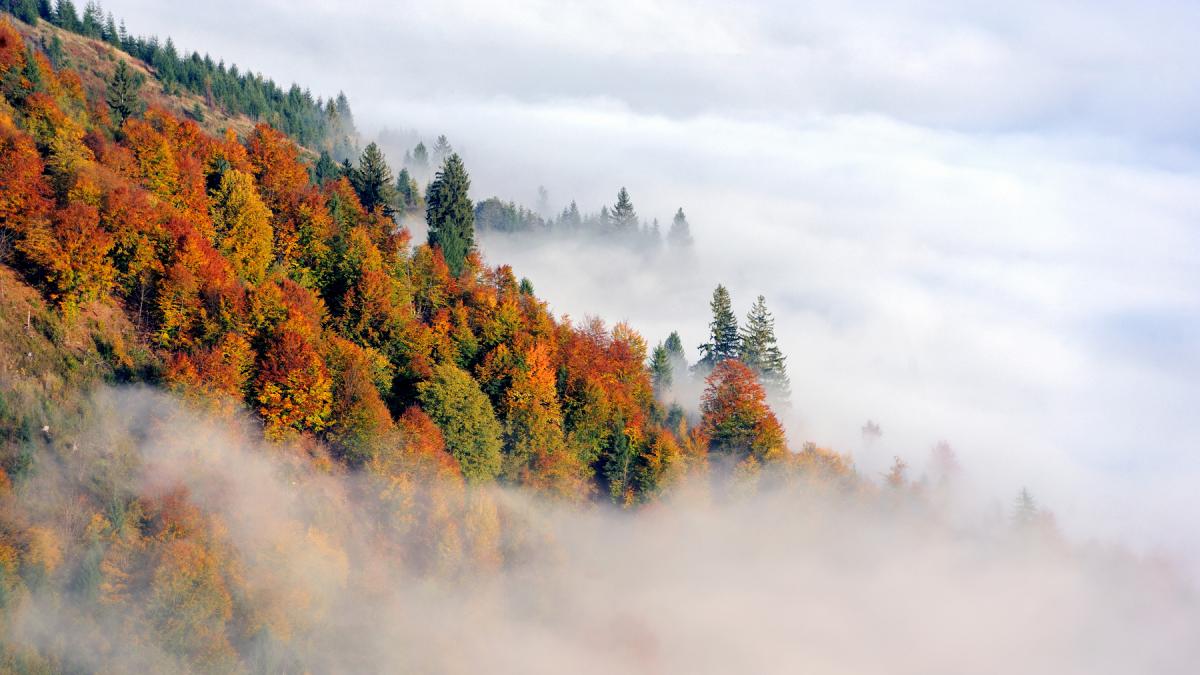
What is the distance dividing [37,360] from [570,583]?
51912 mm

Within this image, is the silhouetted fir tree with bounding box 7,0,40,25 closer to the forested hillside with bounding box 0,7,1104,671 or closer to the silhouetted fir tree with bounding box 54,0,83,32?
the silhouetted fir tree with bounding box 54,0,83,32

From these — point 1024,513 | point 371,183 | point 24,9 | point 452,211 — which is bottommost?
point 1024,513

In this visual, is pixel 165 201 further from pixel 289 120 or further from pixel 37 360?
pixel 289 120

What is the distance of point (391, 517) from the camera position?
88812mm

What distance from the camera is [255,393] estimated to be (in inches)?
3312

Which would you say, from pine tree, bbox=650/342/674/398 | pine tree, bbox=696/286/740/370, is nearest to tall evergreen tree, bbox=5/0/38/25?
pine tree, bbox=650/342/674/398

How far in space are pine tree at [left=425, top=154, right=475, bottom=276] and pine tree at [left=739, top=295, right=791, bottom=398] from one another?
44366 millimetres

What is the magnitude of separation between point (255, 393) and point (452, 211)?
138 ft

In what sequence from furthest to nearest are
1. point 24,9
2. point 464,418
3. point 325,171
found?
point 24,9
point 325,171
point 464,418

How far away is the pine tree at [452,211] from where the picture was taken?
116688 mm

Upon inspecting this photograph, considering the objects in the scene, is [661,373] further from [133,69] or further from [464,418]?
[133,69]

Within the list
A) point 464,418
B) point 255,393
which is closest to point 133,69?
point 255,393

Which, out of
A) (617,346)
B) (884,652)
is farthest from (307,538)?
(884,652)

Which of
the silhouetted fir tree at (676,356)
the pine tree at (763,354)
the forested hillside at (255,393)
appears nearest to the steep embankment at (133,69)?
the forested hillside at (255,393)
